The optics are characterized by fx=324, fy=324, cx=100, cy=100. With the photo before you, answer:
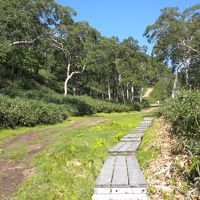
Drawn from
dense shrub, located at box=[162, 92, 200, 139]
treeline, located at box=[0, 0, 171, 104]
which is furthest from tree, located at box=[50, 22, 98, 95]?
dense shrub, located at box=[162, 92, 200, 139]

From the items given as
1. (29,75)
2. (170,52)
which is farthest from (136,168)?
(29,75)

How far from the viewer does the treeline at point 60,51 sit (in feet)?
78.7

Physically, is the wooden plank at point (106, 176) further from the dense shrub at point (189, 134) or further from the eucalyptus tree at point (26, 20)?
the eucalyptus tree at point (26, 20)

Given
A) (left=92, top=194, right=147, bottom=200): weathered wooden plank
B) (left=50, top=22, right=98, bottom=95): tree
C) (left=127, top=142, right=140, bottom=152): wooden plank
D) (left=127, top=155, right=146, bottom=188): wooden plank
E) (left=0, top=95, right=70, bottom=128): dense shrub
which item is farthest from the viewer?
(left=50, top=22, right=98, bottom=95): tree

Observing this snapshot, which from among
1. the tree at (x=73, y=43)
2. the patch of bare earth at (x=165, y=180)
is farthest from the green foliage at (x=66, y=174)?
the tree at (x=73, y=43)

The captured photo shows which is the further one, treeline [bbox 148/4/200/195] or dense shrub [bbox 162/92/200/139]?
dense shrub [bbox 162/92/200/139]

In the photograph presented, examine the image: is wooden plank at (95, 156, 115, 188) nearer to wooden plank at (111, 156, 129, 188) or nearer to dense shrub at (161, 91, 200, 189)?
wooden plank at (111, 156, 129, 188)

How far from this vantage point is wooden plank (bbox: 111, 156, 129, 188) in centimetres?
525

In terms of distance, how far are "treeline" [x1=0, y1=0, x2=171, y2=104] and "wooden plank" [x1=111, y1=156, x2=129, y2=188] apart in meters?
16.6

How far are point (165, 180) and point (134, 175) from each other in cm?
65

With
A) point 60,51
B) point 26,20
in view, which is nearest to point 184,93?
point 26,20

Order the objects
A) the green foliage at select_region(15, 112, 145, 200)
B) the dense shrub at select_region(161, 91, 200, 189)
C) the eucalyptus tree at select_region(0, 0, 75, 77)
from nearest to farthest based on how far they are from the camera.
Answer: the dense shrub at select_region(161, 91, 200, 189) < the green foliage at select_region(15, 112, 145, 200) < the eucalyptus tree at select_region(0, 0, 75, 77)

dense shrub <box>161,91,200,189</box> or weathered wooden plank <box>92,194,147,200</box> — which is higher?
dense shrub <box>161,91,200,189</box>

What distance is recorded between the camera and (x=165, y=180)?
5.94 meters
